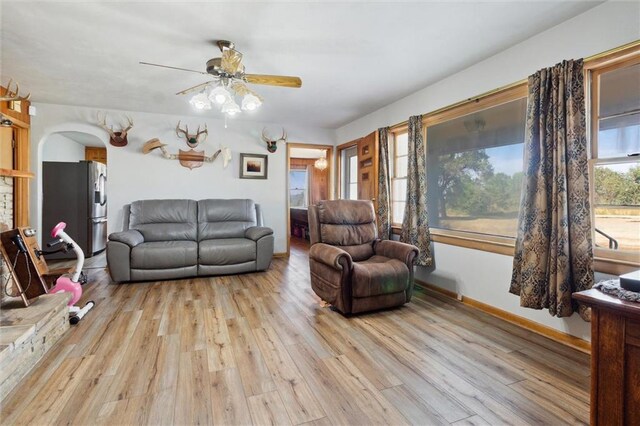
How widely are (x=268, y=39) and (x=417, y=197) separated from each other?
235 cm

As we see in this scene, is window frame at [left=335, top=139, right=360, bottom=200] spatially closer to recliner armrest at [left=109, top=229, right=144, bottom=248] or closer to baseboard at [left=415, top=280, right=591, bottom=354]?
baseboard at [left=415, top=280, right=591, bottom=354]

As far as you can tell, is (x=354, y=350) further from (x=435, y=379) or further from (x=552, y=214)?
A: (x=552, y=214)

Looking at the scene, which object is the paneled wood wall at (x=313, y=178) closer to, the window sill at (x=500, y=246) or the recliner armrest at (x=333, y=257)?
the window sill at (x=500, y=246)

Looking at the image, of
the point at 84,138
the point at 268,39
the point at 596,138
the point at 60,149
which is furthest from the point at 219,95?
the point at 60,149

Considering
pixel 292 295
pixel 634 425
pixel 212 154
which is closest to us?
pixel 634 425

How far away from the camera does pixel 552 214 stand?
7.32 ft

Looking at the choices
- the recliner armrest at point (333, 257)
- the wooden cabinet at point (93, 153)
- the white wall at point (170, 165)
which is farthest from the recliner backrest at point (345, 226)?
the wooden cabinet at point (93, 153)

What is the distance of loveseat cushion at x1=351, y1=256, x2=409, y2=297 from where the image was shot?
2707 millimetres

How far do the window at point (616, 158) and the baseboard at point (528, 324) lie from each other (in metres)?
0.67

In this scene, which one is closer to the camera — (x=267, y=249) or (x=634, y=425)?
(x=634, y=425)

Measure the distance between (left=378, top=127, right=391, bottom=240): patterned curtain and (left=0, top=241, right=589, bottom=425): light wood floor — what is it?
1.43 metres

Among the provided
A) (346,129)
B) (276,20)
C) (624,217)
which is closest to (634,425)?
(624,217)

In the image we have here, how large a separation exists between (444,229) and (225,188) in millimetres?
3620

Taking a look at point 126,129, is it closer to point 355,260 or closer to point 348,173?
point 348,173
